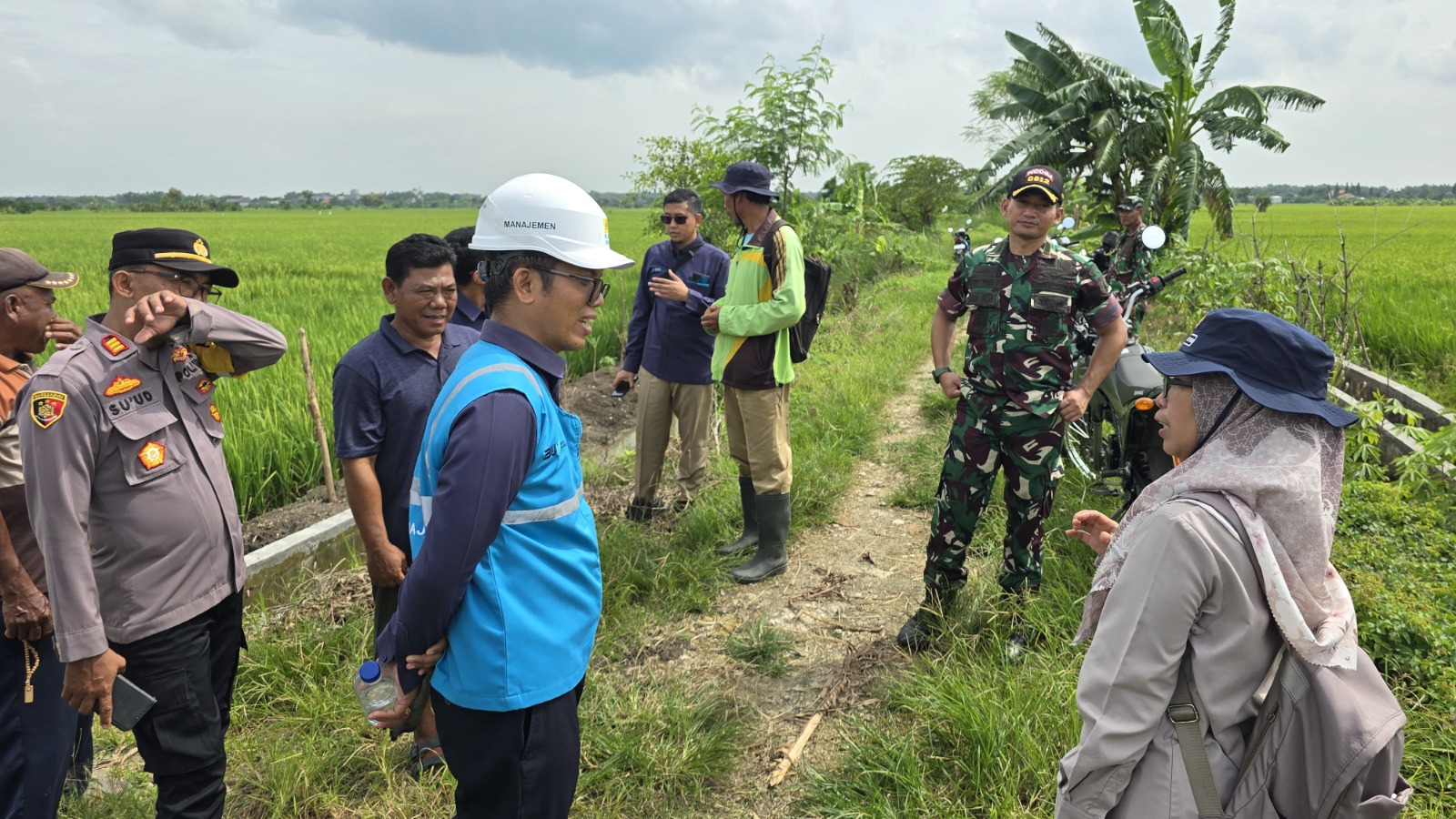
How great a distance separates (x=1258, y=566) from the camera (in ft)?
4.32

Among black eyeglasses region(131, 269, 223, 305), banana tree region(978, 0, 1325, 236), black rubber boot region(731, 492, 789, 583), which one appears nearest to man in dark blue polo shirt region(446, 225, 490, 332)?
black eyeglasses region(131, 269, 223, 305)

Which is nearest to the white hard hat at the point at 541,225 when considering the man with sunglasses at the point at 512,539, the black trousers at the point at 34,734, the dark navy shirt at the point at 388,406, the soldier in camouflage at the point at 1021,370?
the man with sunglasses at the point at 512,539

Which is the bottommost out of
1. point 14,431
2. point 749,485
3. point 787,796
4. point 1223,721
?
point 787,796

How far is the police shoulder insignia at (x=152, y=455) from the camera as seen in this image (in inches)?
79.0

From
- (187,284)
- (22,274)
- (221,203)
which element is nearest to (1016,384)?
(187,284)

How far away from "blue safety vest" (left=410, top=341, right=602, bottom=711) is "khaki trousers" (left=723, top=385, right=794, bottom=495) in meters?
2.36

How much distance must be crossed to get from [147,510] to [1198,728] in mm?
2321

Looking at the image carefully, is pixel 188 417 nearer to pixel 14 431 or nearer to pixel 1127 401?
pixel 14 431

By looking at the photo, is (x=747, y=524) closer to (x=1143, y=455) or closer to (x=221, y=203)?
(x=1143, y=455)

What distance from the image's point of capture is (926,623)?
3.31 meters

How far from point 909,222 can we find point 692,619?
1085 inches

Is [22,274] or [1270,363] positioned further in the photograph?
[22,274]

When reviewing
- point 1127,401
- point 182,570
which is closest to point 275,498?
point 182,570

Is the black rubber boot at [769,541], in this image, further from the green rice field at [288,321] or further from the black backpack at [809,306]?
the green rice field at [288,321]
